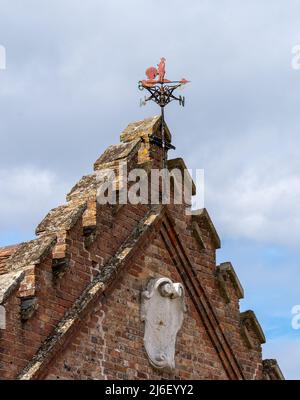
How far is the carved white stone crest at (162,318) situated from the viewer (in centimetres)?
2136

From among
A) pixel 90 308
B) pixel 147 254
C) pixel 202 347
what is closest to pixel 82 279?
pixel 90 308

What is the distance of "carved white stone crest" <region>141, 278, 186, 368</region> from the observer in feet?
70.1

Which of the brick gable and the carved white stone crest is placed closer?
the brick gable

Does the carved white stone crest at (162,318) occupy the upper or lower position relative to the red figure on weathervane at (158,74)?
lower

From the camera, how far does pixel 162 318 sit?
21.7 meters

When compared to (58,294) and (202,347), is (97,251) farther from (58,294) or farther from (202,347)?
(202,347)

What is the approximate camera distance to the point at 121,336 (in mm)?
20781

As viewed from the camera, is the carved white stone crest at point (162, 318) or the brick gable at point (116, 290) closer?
the brick gable at point (116, 290)

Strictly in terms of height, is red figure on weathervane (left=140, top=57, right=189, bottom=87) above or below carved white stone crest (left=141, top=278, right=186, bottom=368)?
above

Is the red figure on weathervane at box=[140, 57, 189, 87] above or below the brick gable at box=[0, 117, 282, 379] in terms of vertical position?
above

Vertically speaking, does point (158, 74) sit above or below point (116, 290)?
above

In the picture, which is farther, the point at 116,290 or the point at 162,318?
the point at 162,318

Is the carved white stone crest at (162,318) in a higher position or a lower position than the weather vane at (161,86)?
lower

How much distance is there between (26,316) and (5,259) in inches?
89.8
